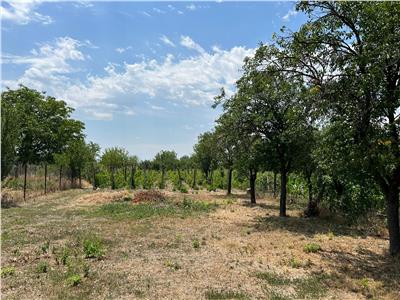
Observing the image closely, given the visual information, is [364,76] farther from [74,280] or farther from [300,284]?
[74,280]

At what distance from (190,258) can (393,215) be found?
4714mm

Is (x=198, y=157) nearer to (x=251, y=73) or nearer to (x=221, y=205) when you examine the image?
(x=221, y=205)

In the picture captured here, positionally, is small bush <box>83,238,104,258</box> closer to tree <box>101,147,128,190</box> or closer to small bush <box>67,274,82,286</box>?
small bush <box>67,274,82,286</box>

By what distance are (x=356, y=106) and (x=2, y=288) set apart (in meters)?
7.44

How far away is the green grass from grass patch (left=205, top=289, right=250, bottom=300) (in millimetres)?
7986

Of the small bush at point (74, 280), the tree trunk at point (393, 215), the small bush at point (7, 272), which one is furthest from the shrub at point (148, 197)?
the small bush at point (74, 280)

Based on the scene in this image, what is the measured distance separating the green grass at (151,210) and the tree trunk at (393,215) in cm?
762

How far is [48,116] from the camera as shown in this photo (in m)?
40.8

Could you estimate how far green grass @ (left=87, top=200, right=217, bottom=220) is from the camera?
1476 centimetres

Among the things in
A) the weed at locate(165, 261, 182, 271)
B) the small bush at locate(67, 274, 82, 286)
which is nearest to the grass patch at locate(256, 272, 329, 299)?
the weed at locate(165, 261, 182, 271)

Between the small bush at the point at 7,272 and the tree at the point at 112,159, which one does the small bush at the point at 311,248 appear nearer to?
the small bush at the point at 7,272

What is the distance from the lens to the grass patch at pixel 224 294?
6207 mm

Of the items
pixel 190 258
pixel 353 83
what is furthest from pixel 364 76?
pixel 190 258

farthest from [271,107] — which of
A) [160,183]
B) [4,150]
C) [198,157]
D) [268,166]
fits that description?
[198,157]
